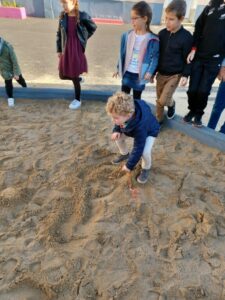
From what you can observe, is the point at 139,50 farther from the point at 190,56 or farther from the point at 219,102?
the point at 219,102

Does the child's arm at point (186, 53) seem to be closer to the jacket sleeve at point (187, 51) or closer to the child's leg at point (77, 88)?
the jacket sleeve at point (187, 51)

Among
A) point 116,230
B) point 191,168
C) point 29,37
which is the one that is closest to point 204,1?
point 29,37

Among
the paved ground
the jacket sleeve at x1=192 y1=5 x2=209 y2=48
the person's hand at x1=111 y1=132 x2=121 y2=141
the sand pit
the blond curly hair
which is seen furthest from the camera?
the paved ground

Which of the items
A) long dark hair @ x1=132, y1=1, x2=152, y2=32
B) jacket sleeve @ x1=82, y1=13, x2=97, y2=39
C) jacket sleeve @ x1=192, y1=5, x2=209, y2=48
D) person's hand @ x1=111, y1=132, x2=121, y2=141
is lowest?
person's hand @ x1=111, y1=132, x2=121, y2=141

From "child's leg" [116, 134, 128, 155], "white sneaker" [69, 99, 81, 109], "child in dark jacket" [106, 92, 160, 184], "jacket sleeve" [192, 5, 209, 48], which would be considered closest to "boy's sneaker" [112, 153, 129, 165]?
"child's leg" [116, 134, 128, 155]

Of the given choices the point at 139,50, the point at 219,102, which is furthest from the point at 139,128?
the point at 219,102

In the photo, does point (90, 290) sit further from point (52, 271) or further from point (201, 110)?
point (201, 110)

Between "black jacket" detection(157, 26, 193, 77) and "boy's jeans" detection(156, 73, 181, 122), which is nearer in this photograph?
"black jacket" detection(157, 26, 193, 77)

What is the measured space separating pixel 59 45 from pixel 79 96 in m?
0.72

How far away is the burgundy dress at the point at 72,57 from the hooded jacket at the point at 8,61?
588 millimetres

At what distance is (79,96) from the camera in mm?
4000

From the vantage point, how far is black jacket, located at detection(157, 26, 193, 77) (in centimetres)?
275

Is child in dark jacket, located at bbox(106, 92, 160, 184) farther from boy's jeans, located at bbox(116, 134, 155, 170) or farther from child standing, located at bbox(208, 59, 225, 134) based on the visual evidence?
child standing, located at bbox(208, 59, 225, 134)

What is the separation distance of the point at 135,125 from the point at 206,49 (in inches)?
45.6
